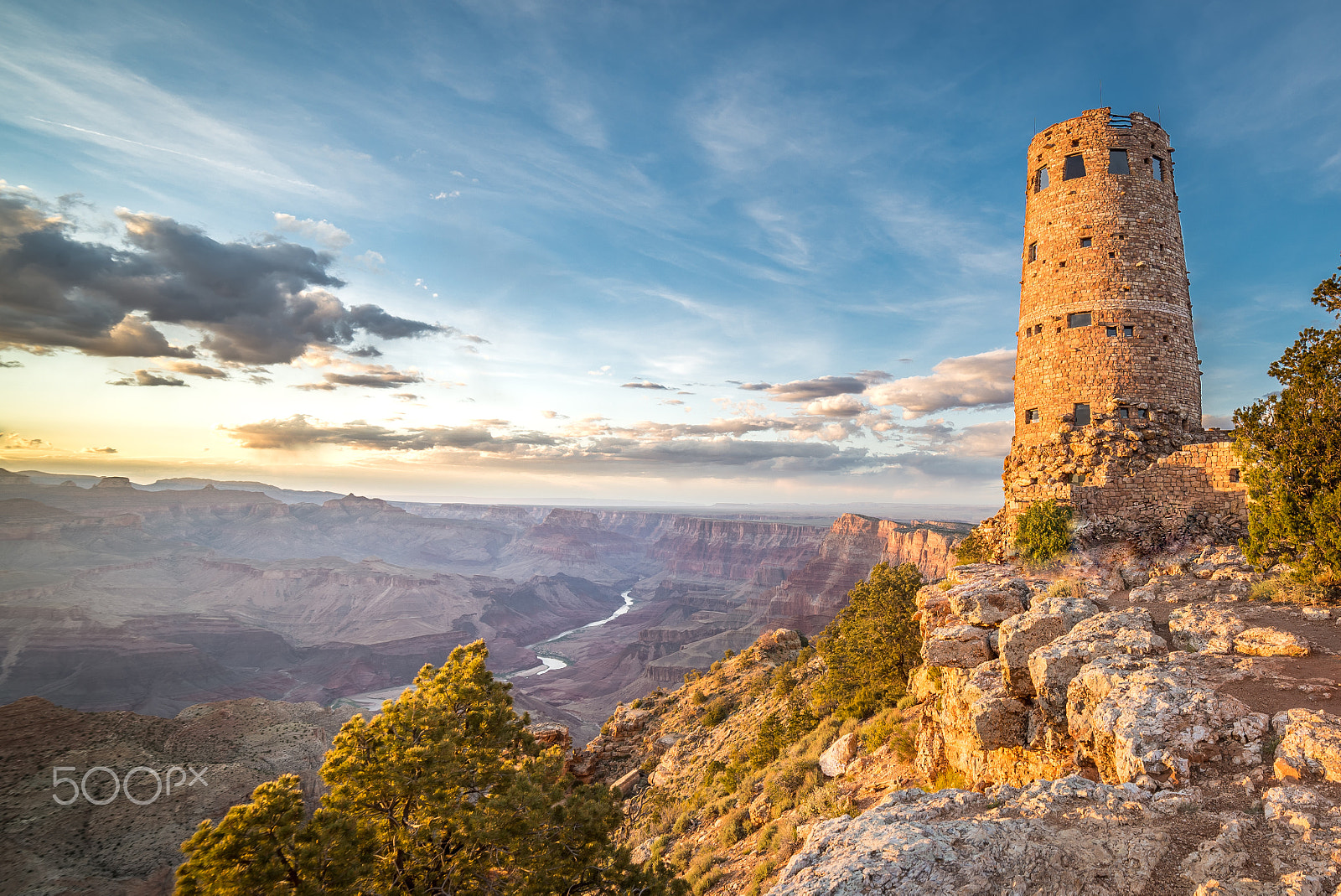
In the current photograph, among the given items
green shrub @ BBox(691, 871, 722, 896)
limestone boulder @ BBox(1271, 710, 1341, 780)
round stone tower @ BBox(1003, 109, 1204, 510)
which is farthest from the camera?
round stone tower @ BBox(1003, 109, 1204, 510)

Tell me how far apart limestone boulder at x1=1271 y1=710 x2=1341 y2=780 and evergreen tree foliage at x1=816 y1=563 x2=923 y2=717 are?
44.2 feet

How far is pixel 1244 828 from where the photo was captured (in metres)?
5.57

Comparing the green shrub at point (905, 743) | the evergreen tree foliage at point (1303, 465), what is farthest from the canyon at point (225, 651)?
the evergreen tree foliage at point (1303, 465)

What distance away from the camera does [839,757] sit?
17.0 meters

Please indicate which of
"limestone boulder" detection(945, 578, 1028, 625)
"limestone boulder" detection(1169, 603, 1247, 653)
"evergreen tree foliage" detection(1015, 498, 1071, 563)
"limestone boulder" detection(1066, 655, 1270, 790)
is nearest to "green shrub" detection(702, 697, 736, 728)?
"evergreen tree foliage" detection(1015, 498, 1071, 563)

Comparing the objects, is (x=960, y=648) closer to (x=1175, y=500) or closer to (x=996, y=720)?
(x=996, y=720)

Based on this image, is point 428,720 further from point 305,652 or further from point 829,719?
point 305,652

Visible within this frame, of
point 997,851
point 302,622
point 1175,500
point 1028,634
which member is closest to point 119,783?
point 997,851

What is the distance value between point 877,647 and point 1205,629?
11342mm

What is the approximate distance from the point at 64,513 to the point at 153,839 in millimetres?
237702

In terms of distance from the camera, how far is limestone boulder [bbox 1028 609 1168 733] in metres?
9.43

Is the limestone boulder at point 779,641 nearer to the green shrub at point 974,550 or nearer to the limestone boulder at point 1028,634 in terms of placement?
the green shrub at point 974,550

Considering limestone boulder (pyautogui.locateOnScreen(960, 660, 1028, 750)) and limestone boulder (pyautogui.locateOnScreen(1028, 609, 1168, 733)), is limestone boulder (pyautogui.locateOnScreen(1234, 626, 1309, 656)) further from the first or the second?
limestone boulder (pyautogui.locateOnScreen(960, 660, 1028, 750))

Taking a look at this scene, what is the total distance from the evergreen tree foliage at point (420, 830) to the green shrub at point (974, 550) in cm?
1888
